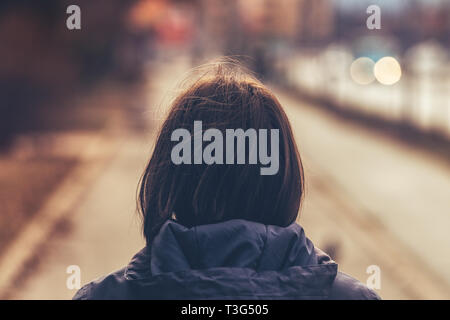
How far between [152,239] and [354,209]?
737 centimetres

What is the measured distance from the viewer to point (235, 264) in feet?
5.30

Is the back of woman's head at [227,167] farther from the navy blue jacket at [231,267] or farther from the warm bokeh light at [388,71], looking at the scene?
the warm bokeh light at [388,71]

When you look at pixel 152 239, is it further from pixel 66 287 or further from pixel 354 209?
pixel 354 209

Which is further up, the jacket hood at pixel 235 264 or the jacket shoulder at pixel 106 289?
the jacket hood at pixel 235 264

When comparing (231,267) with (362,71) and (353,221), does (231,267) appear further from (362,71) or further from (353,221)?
(362,71)

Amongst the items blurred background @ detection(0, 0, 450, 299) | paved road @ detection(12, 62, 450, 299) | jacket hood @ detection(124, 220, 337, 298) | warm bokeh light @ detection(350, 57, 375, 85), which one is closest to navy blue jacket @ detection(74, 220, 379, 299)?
jacket hood @ detection(124, 220, 337, 298)

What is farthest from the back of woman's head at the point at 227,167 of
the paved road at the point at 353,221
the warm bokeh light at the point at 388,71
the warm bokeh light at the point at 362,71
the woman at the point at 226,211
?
the warm bokeh light at the point at 362,71

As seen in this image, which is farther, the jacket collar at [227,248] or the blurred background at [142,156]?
the blurred background at [142,156]

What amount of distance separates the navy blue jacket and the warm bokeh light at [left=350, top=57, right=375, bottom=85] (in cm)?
3937

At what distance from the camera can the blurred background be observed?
6438 millimetres

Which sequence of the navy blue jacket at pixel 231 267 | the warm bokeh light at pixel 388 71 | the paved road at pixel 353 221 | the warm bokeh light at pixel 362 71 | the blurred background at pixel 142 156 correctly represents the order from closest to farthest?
the navy blue jacket at pixel 231 267, the paved road at pixel 353 221, the blurred background at pixel 142 156, the warm bokeh light at pixel 388 71, the warm bokeh light at pixel 362 71

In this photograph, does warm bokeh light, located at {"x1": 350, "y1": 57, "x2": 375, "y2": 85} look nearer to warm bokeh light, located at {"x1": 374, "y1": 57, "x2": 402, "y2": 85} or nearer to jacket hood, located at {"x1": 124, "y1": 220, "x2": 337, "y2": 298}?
warm bokeh light, located at {"x1": 374, "y1": 57, "x2": 402, "y2": 85}

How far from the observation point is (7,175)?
10.6 metres

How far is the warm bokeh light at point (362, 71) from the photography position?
41950mm
